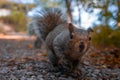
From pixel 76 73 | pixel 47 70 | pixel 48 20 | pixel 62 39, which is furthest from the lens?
pixel 48 20

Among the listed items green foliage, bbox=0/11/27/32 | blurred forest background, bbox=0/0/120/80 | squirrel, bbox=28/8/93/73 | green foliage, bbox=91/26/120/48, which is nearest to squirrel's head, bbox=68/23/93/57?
squirrel, bbox=28/8/93/73

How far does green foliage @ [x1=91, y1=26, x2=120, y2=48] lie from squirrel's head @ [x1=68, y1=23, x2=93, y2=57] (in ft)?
10.9

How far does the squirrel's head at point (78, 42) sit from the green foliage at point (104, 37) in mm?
3336

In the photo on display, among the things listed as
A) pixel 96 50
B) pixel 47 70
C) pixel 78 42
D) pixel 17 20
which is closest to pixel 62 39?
pixel 78 42

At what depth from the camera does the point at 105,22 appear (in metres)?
7.21

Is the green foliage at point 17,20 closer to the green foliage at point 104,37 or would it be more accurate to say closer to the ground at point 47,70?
the green foliage at point 104,37

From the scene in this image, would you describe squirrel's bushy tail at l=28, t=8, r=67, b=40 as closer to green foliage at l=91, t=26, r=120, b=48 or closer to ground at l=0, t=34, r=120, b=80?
ground at l=0, t=34, r=120, b=80

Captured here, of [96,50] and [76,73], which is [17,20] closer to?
[96,50]

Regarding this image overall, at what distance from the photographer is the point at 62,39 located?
12.7 ft

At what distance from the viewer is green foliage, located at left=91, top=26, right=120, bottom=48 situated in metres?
7.16

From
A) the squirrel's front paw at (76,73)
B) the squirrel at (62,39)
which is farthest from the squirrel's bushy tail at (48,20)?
the squirrel's front paw at (76,73)

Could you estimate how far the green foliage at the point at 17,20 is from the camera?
54.8 ft

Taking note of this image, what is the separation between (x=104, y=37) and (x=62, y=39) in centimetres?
363

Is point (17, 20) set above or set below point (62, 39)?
below
